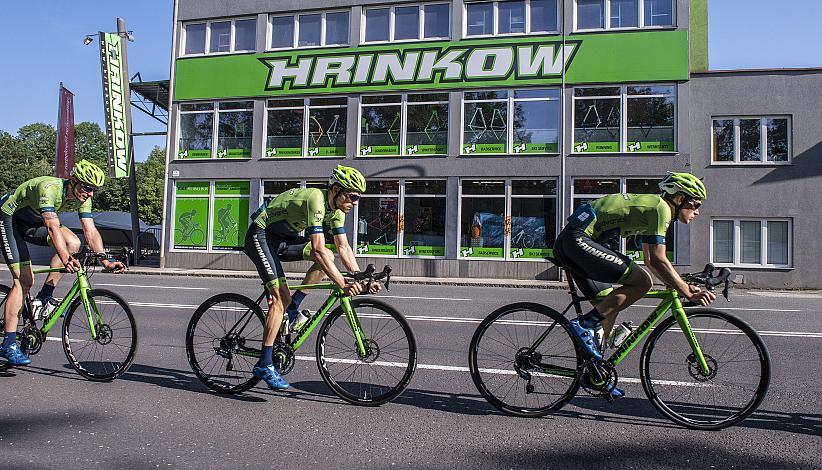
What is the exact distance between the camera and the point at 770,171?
64.0ft

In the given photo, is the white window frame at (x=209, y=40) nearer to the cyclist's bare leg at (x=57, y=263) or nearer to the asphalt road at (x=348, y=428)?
the cyclist's bare leg at (x=57, y=263)

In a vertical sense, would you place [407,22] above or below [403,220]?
above

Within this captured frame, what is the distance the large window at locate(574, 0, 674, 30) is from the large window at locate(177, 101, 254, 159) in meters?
12.7

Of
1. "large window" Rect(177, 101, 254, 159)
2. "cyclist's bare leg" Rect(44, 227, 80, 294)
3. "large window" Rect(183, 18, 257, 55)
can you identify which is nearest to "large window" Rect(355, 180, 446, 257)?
"large window" Rect(177, 101, 254, 159)

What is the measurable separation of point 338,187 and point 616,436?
2.64m

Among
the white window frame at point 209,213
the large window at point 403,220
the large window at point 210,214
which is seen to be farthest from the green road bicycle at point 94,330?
the white window frame at point 209,213

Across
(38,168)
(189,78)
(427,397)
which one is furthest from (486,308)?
(38,168)

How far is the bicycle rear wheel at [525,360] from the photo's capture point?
4297 mm

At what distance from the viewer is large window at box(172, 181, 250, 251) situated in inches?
930

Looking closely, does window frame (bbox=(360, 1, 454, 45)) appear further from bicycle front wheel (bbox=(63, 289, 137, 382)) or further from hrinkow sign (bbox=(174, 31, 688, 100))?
bicycle front wheel (bbox=(63, 289, 137, 382))

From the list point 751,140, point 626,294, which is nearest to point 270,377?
point 626,294

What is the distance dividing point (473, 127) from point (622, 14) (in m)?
6.18

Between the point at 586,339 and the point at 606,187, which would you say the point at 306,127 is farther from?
the point at 586,339

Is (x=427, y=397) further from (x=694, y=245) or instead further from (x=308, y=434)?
(x=694, y=245)
